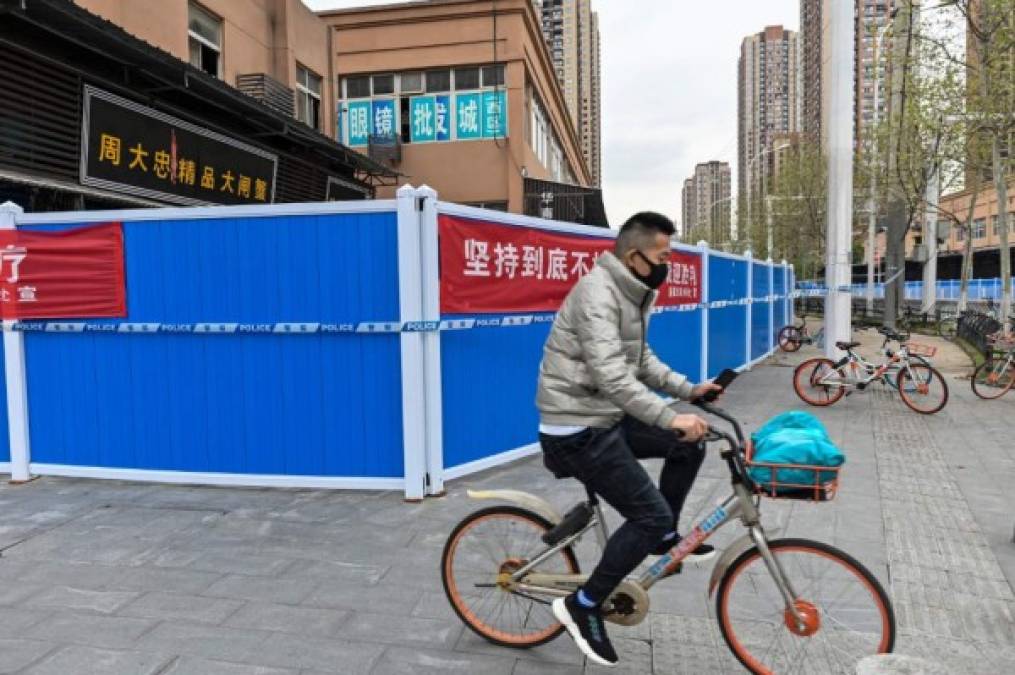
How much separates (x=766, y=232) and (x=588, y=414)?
48578 millimetres

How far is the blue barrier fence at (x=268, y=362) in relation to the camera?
593 cm

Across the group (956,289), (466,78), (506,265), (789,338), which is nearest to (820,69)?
(466,78)

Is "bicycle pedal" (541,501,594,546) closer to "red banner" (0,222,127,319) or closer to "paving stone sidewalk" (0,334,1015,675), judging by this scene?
"paving stone sidewalk" (0,334,1015,675)

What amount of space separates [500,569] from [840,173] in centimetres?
1164

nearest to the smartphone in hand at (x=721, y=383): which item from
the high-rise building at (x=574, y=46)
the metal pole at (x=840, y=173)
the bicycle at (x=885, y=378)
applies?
the bicycle at (x=885, y=378)

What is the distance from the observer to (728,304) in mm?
12914

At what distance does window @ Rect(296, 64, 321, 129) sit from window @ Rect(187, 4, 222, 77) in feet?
11.0

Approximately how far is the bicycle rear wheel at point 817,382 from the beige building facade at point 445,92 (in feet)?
48.4

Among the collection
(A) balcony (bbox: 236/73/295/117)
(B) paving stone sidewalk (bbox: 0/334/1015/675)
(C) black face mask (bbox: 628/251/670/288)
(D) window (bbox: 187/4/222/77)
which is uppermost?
(D) window (bbox: 187/4/222/77)

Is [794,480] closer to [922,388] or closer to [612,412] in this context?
[612,412]

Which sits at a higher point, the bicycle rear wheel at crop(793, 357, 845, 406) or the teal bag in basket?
the teal bag in basket

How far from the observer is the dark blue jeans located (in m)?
3.02

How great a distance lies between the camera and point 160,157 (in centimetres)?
1109

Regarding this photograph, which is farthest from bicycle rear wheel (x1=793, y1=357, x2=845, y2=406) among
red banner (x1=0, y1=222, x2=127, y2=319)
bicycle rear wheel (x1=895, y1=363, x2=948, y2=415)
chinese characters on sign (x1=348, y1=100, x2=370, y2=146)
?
chinese characters on sign (x1=348, y1=100, x2=370, y2=146)
